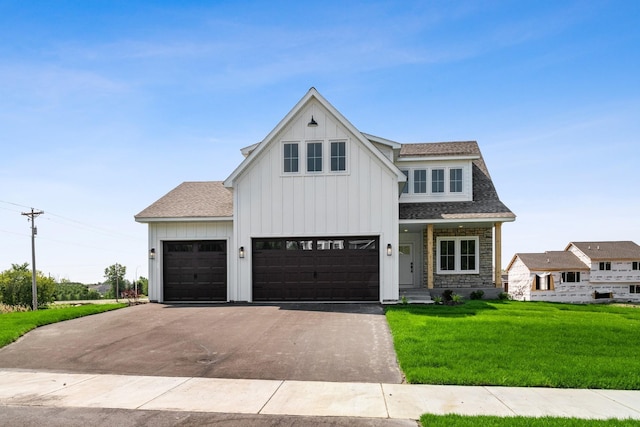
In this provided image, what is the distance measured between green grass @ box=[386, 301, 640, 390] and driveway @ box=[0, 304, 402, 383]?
0.63 meters

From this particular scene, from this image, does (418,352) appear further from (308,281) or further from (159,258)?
(159,258)

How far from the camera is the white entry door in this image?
69.1ft

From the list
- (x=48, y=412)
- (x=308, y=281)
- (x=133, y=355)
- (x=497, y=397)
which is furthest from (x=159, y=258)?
(x=497, y=397)

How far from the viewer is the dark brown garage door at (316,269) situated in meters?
17.1

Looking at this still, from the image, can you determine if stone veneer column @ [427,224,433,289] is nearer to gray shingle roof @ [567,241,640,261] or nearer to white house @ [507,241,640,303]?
white house @ [507,241,640,303]

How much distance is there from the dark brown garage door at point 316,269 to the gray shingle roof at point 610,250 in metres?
35.2

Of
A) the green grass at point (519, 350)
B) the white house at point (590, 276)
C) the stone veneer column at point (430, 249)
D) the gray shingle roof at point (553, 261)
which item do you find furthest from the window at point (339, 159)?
the gray shingle roof at point (553, 261)

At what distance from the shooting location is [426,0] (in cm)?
1287

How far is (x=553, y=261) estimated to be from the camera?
143 feet

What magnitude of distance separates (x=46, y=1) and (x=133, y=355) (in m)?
9.88

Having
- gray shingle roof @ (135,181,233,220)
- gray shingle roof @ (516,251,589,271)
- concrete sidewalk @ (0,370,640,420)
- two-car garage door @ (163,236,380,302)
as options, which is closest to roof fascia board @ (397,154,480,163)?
two-car garage door @ (163,236,380,302)

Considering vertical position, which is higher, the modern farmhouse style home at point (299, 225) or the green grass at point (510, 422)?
the modern farmhouse style home at point (299, 225)

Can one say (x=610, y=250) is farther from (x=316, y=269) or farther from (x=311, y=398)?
(x=311, y=398)

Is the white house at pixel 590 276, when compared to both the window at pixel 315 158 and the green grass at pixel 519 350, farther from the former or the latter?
the window at pixel 315 158
